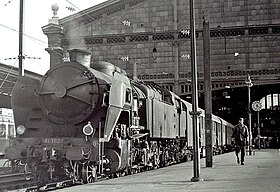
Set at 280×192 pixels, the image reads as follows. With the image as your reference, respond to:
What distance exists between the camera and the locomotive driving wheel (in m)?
12.3

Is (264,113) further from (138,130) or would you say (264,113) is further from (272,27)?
(138,130)

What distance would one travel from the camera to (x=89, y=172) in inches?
495

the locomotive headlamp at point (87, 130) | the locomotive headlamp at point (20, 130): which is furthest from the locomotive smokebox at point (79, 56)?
the locomotive headlamp at point (20, 130)

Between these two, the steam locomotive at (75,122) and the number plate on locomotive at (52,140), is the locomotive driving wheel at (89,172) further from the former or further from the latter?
the number plate on locomotive at (52,140)

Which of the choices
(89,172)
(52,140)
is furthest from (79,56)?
(89,172)

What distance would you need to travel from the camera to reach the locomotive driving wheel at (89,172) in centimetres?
1228

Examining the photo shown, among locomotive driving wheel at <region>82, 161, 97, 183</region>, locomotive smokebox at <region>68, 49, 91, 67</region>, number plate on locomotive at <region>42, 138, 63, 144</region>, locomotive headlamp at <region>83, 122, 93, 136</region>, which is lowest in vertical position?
locomotive driving wheel at <region>82, 161, 97, 183</region>

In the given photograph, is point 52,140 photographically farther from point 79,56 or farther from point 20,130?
point 79,56

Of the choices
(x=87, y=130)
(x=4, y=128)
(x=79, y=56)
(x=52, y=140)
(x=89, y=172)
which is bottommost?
(x=89, y=172)

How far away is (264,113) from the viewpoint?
58.0 meters

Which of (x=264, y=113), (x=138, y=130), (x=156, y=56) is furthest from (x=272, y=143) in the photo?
(x=138, y=130)

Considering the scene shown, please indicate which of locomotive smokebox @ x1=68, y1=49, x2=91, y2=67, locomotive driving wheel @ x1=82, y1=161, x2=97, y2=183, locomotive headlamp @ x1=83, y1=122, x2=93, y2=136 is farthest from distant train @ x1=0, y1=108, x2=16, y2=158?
locomotive headlamp @ x1=83, y1=122, x2=93, y2=136

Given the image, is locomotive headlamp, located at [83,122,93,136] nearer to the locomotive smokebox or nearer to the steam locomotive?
the steam locomotive

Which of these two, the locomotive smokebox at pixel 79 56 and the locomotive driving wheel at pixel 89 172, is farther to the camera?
the locomotive smokebox at pixel 79 56
